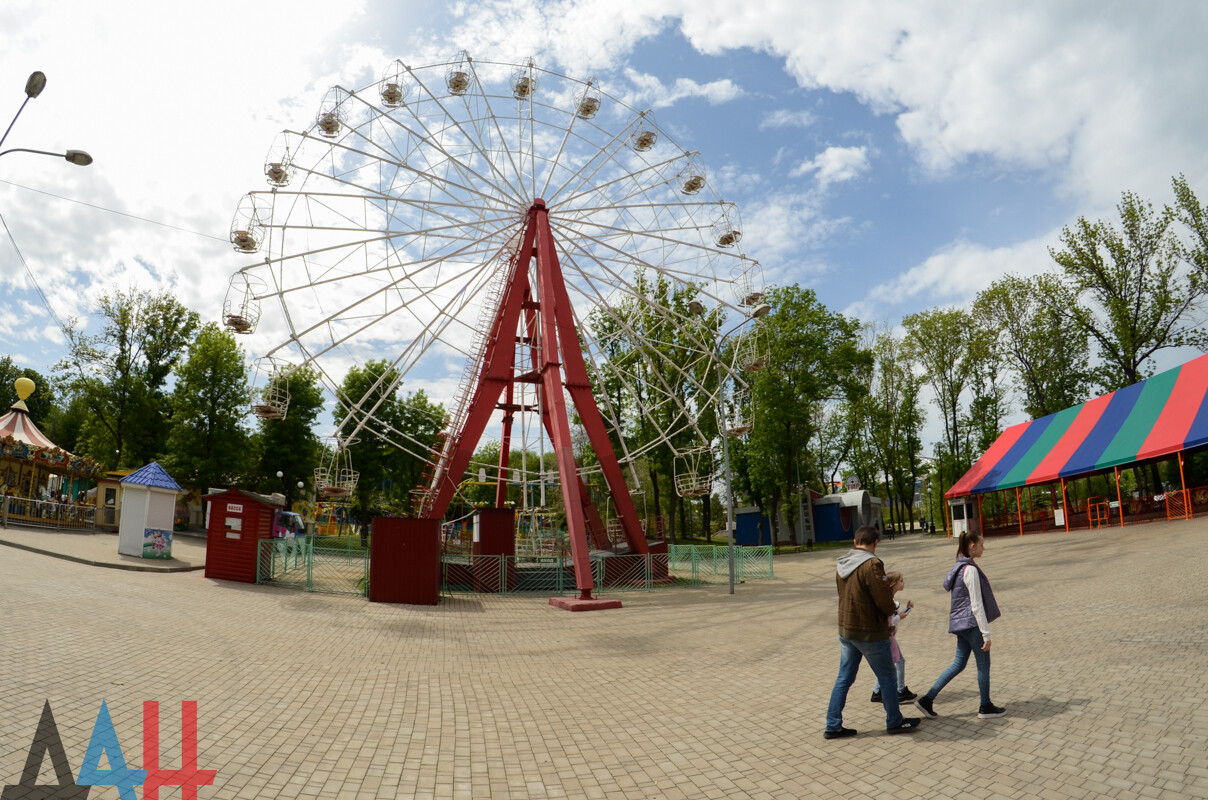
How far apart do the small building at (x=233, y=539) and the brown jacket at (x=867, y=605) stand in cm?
1547

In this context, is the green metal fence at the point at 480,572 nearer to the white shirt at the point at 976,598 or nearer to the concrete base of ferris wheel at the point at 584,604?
the concrete base of ferris wheel at the point at 584,604

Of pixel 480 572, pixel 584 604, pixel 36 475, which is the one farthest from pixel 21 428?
pixel 584 604

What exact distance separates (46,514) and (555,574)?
69.7ft

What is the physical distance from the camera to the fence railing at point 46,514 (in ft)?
80.8

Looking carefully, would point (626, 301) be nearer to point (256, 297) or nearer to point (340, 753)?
point (256, 297)

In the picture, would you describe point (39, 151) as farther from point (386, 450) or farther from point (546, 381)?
point (386, 450)

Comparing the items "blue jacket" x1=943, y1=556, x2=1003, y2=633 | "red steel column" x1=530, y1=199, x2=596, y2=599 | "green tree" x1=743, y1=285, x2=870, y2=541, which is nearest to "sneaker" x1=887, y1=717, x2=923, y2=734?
"blue jacket" x1=943, y1=556, x2=1003, y2=633

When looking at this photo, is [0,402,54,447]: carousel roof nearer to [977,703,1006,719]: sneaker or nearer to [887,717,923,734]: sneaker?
[887,717,923,734]: sneaker

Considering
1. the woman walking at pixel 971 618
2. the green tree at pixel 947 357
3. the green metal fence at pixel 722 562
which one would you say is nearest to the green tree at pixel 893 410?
the green tree at pixel 947 357

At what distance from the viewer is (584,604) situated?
15750mm

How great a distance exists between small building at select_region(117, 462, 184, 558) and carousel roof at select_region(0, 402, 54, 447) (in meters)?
15.9

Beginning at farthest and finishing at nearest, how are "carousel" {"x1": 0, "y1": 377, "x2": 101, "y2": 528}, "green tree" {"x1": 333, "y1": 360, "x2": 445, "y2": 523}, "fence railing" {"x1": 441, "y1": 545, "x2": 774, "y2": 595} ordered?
"green tree" {"x1": 333, "y1": 360, "x2": 445, "y2": 523} < "carousel" {"x1": 0, "y1": 377, "x2": 101, "y2": 528} < "fence railing" {"x1": 441, "y1": 545, "x2": 774, "y2": 595}

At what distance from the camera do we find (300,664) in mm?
8875

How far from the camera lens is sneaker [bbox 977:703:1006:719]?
21.0ft
